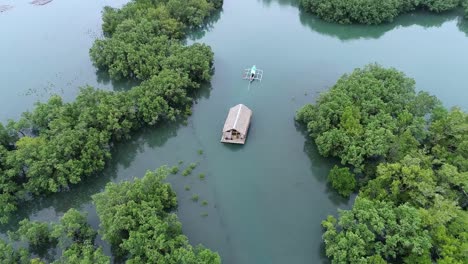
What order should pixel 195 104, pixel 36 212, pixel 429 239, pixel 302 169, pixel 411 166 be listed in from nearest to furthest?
pixel 429 239 → pixel 411 166 → pixel 36 212 → pixel 302 169 → pixel 195 104

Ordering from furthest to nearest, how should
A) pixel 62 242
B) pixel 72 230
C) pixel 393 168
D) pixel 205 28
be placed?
pixel 205 28
pixel 393 168
pixel 72 230
pixel 62 242

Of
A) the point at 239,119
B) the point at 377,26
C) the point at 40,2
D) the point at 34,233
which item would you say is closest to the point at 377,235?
the point at 239,119

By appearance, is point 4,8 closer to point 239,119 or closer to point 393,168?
point 239,119

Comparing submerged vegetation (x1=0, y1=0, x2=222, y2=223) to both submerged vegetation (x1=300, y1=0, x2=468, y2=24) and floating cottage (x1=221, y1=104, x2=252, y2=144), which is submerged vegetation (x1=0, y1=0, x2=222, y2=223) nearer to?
floating cottage (x1=221, y1=104, x2=252, y2=144)

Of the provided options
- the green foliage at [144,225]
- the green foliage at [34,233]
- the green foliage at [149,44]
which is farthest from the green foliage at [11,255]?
the green foliage at [149,44]

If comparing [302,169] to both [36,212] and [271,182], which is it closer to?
[271,182]

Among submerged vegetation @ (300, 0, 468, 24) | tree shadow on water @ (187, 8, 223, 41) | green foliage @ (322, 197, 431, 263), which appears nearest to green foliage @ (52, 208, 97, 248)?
green foliage @ (322, 197, 431, 263)

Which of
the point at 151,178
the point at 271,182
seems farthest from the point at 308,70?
the point at 151,178
